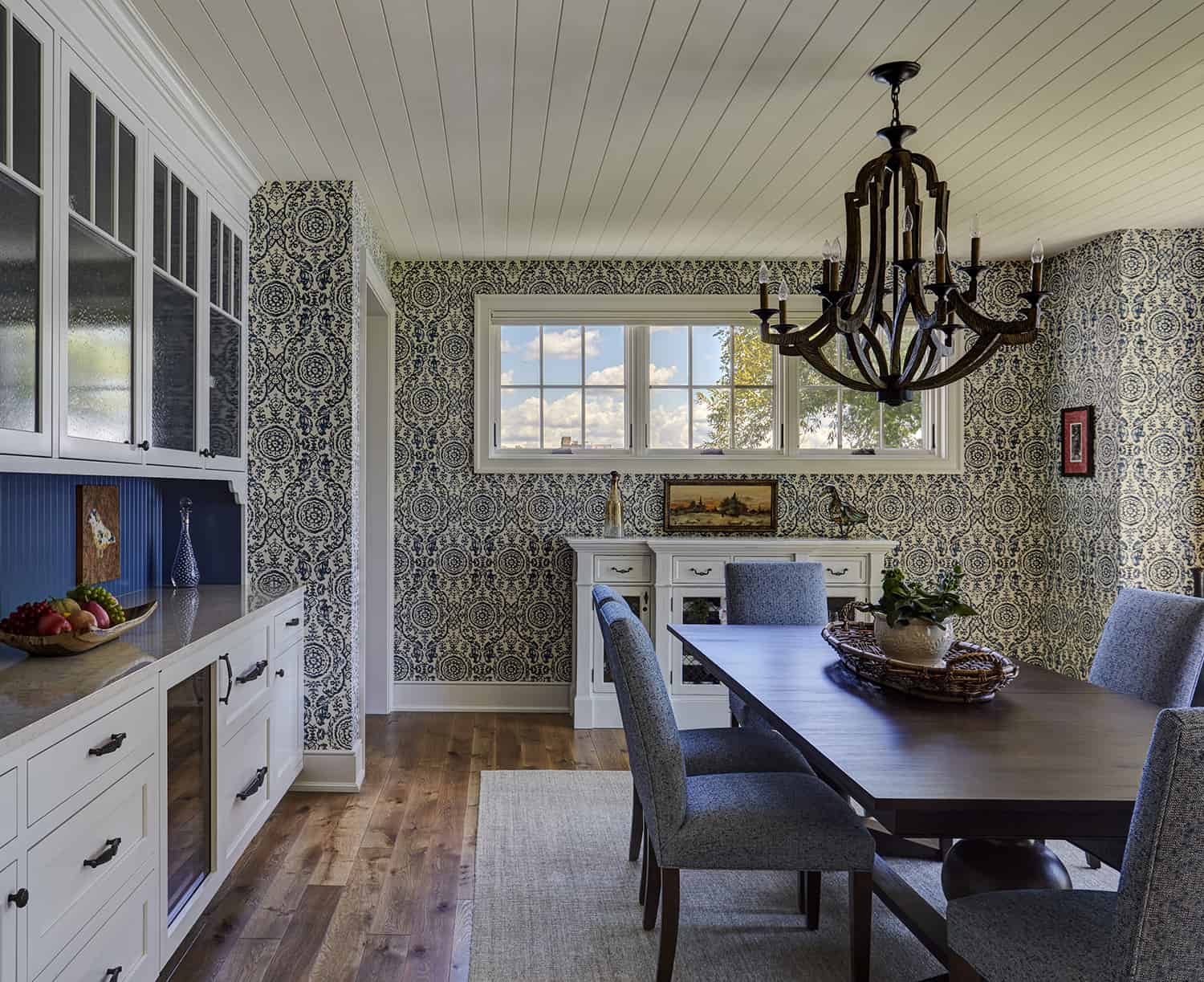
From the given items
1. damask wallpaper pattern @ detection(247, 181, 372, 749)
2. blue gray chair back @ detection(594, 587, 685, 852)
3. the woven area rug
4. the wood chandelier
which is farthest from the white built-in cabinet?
the wood chandelier

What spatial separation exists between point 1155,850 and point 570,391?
155 inches

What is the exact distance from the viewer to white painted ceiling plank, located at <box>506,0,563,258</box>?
89.7 inches

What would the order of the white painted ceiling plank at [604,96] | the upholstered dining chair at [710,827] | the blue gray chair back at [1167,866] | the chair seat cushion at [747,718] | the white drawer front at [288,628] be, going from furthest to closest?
1. the chair seat cushion at [747,718]
2. the white drawer front at [288,628]
3. the white painted ceiling plank at [604,96]
4. the upholstered dining chair at [710,827]
5. the blue gray chair back at [1167,866]

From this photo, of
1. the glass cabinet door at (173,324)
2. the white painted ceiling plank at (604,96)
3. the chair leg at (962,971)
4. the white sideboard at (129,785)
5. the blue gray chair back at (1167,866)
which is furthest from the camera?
the glass cabinet door at (173,324)

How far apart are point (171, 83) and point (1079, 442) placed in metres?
4.35

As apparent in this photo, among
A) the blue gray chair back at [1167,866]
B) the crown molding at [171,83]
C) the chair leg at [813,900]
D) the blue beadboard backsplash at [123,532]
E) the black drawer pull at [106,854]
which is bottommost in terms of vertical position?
the chair leg at [813,900]

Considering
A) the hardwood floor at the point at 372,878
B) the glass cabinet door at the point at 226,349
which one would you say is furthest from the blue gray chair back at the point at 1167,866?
the glass cabinet door at the point at 226,349

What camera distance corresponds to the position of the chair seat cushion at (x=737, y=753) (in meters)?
2.55

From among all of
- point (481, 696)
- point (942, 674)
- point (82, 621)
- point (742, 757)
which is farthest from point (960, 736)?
point (481, 696)

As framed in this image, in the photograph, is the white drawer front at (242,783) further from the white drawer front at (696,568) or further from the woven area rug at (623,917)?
the white drawer front at (696,568)

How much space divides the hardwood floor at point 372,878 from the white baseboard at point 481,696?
56cm

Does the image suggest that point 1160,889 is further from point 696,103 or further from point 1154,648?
point 696,103

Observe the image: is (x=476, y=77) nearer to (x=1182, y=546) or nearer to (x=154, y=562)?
(x=154, y=562)

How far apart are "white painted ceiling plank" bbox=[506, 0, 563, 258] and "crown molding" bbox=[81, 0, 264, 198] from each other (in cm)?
98
